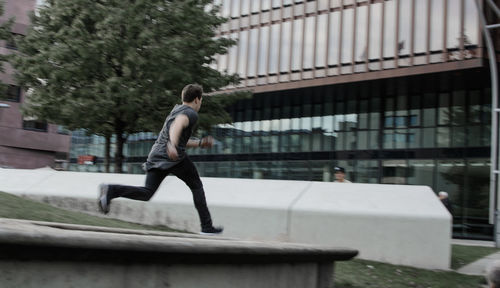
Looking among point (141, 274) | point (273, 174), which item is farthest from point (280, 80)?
point (141, 274)

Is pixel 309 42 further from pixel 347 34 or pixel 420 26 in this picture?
pixel 420 26

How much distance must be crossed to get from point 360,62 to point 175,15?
1107 cm

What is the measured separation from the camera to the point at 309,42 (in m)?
28.3

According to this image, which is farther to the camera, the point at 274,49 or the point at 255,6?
the point at 255,6

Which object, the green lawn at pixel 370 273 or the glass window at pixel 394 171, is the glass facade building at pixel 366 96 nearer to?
the glass window at pixel 394 171

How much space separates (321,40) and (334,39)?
2.71ft

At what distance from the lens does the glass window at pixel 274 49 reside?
29.3 metres

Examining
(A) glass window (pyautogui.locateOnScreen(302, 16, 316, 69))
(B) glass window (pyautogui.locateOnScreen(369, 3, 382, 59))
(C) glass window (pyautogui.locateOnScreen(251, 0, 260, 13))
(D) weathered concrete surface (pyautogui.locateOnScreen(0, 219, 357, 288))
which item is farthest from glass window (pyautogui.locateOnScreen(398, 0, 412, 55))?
(D) weathered concrete surface (pyautogui.locateOnScreen(0, 219, 357, 288))

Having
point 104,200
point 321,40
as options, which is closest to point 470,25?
point 321,40

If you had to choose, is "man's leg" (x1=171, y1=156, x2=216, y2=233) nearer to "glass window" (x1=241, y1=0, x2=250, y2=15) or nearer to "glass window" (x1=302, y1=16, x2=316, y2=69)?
"glass window" (x1=302, y1=16, x2=316, y2=69)

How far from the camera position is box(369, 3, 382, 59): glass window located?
25.5 metres

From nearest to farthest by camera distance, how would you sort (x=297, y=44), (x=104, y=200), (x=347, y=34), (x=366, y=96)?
(x=104, y=200) < (x=347, y=34) < (x=366, y=96) < (x=297, y=44)

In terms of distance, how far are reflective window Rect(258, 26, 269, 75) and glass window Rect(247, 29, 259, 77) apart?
328 mm

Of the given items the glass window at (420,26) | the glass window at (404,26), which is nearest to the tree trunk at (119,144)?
the glass window at (404,26)
